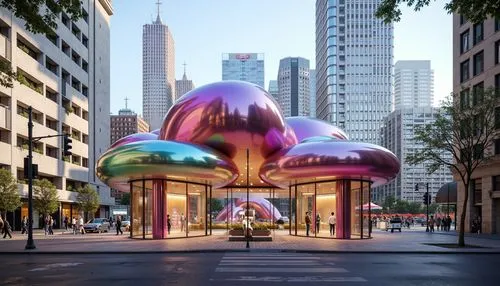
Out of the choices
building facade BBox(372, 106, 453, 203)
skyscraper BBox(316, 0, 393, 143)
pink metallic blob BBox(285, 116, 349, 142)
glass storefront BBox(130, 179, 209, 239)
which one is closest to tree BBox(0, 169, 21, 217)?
glass storefront BBox(130, 179, 209, 239)

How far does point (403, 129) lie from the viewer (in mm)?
148500

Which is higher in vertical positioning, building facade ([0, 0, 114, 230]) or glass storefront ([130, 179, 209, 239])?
building facade ([0, 0, 114, 230])

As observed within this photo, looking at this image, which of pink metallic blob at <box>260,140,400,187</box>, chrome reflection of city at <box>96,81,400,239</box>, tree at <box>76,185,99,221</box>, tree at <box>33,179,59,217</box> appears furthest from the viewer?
tree at <box>76,185,99,221</box>

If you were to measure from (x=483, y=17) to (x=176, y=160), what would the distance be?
1878cm

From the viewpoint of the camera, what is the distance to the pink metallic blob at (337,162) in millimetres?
29234

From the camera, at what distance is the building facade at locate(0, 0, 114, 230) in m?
49.8

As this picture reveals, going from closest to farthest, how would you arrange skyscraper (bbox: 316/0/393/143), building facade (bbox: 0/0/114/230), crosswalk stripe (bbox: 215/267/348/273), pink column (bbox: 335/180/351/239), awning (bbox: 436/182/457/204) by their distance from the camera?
1. crosswalk stripe (bbox: 215/267/348/273)
2. pink column (bbox: 335/180/351/239)
3. building facade (bbox: 0/0/114/230)
4. awning (bbox: 436/182/457/204)
5. skyscraper (bbox: 316/0/393/143)

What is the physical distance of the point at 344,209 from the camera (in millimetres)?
32031

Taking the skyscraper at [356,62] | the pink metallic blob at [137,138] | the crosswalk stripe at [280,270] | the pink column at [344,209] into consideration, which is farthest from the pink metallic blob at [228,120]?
the skyscraper at [356,62]

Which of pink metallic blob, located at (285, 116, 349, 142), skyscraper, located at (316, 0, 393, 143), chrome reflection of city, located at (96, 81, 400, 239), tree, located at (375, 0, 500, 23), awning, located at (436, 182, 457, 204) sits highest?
skyscraper, located at (316, 0, 393, 143)

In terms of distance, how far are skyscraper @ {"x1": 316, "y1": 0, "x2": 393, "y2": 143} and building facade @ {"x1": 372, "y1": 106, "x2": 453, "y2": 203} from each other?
984cm

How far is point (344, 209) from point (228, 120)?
28.6 feet

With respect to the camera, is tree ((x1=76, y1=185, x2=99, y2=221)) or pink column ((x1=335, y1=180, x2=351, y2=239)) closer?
pink column ((x1=335, y1=180, x2=351, y2=239))

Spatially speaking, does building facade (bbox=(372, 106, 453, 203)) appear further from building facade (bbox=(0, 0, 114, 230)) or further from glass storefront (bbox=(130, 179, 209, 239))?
glass storefront (bbox=(130, 179, 209, 239))
